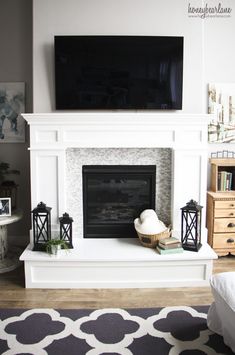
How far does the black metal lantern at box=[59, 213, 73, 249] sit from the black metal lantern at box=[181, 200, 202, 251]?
3.41 feet

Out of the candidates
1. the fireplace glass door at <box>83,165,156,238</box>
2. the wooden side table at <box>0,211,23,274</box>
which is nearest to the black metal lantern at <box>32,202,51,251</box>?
the wooden side table at <box>0,211,23,274</box>

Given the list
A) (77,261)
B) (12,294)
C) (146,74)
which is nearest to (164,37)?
(146,74)

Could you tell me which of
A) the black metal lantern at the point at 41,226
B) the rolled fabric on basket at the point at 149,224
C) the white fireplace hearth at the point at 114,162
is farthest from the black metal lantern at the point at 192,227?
the black metal lantern at the point at 41,226

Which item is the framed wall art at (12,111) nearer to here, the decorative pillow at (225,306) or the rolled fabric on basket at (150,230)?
the rolled fabric on basket at (150,230)

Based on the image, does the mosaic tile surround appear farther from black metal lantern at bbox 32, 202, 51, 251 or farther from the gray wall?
the gray wall

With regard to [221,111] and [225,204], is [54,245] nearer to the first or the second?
[225,204]

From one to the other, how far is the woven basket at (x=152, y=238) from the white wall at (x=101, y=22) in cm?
162

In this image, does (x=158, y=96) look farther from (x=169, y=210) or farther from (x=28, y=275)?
(x=28, y=275)

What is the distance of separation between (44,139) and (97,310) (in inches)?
62.4

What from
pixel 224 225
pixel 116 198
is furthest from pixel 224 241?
pixel 116 198

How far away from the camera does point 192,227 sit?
10.6 ft

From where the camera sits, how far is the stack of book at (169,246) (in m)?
3.10

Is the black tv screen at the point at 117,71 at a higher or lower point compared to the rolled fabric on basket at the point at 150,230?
higher

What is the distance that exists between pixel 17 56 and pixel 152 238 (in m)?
2.44
